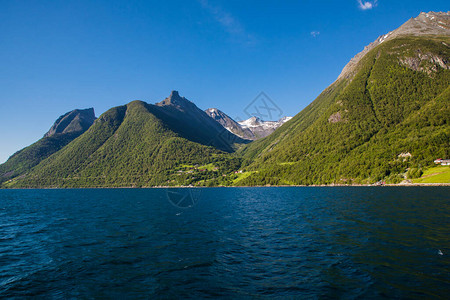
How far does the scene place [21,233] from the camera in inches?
1483

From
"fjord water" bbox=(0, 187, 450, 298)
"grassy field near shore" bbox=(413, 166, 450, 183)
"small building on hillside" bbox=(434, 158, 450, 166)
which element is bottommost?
"grassy field near shore" bbox=(413, 166, 450, 183)

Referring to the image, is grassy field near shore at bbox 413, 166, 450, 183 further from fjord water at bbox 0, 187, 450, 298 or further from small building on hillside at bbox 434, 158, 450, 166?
fjord water at bbox 0, 187, 450, 298

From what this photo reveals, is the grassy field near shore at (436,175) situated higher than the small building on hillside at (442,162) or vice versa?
the small building on hillside at (442,162)

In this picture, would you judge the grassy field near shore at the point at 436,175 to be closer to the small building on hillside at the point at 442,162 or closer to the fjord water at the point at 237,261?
the small building on hillside at the point at 442,162

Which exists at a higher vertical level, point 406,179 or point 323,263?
point 323,263

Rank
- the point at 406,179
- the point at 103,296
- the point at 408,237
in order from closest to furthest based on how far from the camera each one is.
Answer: the point at 103,296 < the point at 408,237 < the point at 406,179

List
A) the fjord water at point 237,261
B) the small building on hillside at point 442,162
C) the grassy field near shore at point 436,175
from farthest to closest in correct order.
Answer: the small building on hillside at point 442,162, the grassy field near shore at point 436,175, the fjord water at point 237,261

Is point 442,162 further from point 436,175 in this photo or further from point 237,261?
point 237,261

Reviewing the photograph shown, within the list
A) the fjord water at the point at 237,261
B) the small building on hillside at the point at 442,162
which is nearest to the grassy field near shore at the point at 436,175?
the small building on hillside at the point at 442,162

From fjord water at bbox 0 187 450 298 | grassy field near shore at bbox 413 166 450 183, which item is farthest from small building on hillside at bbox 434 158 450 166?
fjord water at bbox 0 187 450 298

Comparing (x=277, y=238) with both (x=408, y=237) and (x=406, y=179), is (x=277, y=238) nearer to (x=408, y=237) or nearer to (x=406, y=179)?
(x=408, y=237)

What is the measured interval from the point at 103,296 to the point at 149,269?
5.19 m

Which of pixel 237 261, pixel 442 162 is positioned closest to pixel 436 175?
pixel 442 162

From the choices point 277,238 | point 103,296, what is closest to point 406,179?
Result: point 277,238
